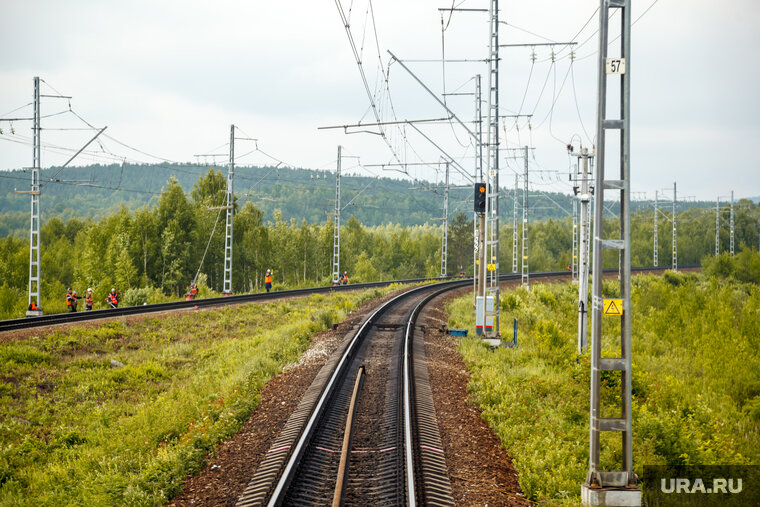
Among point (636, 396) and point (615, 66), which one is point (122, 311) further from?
point (615, 66)

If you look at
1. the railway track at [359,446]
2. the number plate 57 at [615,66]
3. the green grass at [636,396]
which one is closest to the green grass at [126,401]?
the railway track at [359,446]

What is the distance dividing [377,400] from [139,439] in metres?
4.95

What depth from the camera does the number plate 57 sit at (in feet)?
22.6

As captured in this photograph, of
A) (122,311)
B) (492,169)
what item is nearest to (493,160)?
(492,169)

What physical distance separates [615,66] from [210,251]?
2380 inches

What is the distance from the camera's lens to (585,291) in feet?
56.2

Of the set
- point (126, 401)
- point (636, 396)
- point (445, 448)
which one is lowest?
point (126, 401)

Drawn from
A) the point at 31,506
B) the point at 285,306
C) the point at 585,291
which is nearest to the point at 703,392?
the point at 585,291

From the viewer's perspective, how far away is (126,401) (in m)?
14.8

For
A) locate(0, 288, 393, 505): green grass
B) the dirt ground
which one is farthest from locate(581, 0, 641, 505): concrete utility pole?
locate(0, 288, 393, 505): green grass

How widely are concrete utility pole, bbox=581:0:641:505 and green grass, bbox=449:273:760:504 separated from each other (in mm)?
591

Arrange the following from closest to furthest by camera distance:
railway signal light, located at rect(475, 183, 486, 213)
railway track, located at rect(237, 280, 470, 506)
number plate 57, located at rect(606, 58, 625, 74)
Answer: number plate 57, located at rect(606, 58, 625, 74)
railway track, located at rect(237, 280, 470, 506)
railway signal light, located at rect(475, 183, 486, 213)

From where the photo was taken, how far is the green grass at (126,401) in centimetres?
893

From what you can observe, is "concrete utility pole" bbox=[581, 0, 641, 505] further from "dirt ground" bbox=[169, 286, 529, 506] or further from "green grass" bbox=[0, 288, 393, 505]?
"green grass" bbox=[0, 288, 393, 505]
